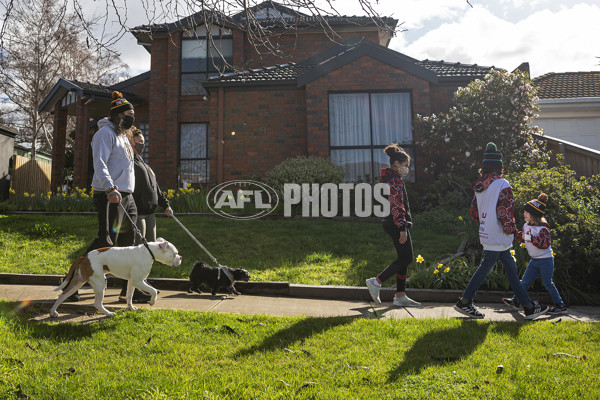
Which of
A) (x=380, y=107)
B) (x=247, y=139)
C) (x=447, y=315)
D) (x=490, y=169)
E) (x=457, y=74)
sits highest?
(x=457, y=74)

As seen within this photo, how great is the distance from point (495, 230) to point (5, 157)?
56.2 feet

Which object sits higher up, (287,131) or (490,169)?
(287,131)

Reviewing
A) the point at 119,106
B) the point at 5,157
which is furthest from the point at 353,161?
the point at 5,157

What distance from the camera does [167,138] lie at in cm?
1580

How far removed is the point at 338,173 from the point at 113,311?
730cm

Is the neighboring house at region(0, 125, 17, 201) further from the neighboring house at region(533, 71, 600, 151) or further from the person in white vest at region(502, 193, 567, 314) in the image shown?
the neighboring house at region(533, 71, 600, 151)

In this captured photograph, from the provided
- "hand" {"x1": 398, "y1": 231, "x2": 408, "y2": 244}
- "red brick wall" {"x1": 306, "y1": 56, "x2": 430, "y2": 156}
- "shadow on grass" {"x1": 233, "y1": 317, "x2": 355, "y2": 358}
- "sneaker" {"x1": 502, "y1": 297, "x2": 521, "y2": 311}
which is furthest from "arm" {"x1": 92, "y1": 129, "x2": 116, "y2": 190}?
"red brick wall" {"x1": 306, "y1": 56, "x2": 430, "y2": 156}

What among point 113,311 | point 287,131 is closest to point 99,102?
point 287,131

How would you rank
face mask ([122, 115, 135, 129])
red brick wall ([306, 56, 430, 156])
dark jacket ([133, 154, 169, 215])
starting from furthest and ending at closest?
1. red brick wall ([306, 56, 430, 156])
2. dark jacket ([133, 154, 169, 215])
3. face mask ([122, 115, 135, 129])

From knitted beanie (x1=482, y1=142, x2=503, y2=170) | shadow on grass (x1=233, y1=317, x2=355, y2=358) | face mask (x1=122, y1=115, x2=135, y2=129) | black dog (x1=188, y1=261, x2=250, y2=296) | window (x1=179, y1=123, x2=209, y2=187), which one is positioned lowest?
shadow on grass (x1=233, y1=317, x2=355, y2=358)

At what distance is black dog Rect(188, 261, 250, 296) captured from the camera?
5270 mm

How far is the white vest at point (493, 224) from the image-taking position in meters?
4.33

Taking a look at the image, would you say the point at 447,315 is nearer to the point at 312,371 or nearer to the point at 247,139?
the point at 312,371

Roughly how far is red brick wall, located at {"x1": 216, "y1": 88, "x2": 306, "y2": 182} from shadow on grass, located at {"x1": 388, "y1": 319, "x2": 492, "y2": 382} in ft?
29.8
